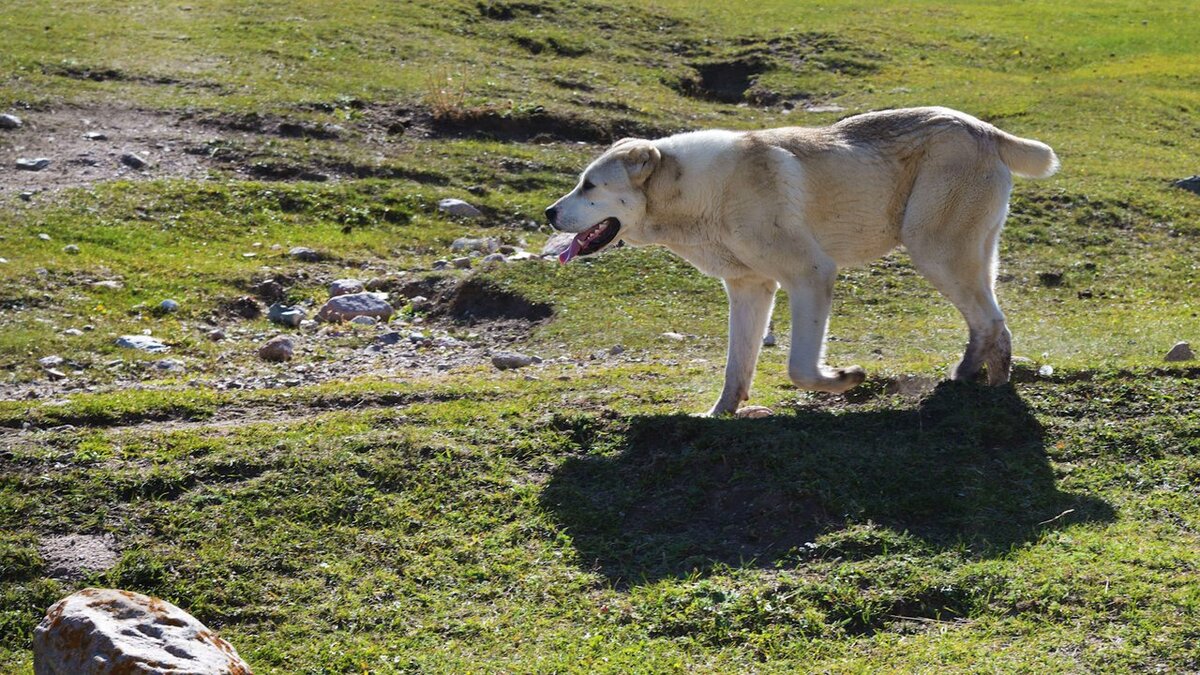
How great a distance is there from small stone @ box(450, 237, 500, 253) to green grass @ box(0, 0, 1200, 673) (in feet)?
0.82

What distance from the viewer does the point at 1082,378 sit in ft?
30.3

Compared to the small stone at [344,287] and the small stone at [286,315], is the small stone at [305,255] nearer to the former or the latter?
the small stone at [344,287]

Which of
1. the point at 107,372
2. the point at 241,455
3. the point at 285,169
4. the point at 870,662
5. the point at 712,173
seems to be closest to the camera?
the point at 870,662

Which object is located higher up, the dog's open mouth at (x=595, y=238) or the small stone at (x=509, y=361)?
the dog's open mouth at (x=595, y=238)

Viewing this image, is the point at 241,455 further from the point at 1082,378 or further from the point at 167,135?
the point at 167,135

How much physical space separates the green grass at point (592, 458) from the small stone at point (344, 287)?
23 cm

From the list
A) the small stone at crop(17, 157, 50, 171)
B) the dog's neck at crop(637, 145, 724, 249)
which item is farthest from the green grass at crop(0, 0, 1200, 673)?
the small stone at crop(17, 157, 50, 171)

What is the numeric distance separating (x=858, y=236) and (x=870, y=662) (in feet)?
13.6

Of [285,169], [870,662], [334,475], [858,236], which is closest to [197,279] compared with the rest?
[285,169]

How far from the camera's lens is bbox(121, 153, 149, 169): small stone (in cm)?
1747

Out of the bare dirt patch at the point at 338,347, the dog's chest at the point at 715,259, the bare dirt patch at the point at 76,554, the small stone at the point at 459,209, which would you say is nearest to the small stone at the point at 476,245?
the small stone at the point at 459,209

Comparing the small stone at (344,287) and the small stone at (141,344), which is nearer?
the small stone at (141,344)

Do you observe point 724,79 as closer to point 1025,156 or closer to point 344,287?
point 344,287

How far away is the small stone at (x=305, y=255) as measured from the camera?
50.2ft
